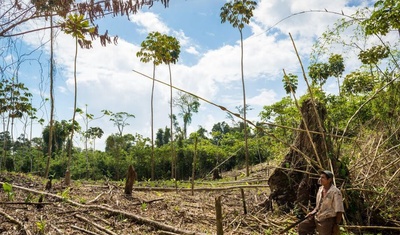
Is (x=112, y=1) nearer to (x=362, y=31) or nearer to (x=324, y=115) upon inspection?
(x=362, y=31)

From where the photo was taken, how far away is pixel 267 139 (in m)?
15.9

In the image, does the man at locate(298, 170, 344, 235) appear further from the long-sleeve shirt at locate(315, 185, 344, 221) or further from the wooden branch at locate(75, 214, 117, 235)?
the wooden branch at locate(75, 214, 117, 235)

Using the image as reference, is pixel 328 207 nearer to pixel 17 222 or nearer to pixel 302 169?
pixel 302 169

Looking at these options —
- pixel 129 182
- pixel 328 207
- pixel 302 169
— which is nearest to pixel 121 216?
pixel 129 182

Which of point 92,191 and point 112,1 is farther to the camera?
point 92,191

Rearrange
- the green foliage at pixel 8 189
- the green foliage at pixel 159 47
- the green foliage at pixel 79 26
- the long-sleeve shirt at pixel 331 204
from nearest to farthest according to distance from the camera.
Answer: the green foliage at pixel 79 26 < the long-sleeve shirt at pixel 331 204 < the green foliage at pixel 8 189 < the green foliage at pixel 159 47

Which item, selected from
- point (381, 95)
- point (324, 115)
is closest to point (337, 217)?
point (324, 115)

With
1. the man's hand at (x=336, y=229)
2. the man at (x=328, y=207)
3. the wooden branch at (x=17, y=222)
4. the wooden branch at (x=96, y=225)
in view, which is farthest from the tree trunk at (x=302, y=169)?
the wooden branch at (x=17, y=222)

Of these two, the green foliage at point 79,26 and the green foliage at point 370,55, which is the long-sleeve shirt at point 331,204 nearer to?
the green foliage at point 370,55

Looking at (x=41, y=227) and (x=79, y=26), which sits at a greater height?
(x=79, y=26)

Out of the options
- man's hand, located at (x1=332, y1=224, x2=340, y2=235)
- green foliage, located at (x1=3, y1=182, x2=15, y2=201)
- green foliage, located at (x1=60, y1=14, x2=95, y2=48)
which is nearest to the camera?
green foliage, located at (x1=60, y1=14, x2=95, y2=48)

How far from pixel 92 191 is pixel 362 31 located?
7.64 meters

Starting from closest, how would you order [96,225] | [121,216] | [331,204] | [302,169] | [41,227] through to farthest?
[331,204]
[41,227]
[96,225]
[121,216]
[302,169]

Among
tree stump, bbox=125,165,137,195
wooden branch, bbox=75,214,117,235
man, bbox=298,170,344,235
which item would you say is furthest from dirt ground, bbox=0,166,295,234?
man, bbox=298,170,344,235
